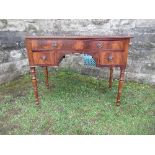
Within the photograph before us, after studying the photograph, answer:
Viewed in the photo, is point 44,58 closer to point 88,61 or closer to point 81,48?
point 81,48

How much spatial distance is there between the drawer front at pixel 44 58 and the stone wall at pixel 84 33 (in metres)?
1.10

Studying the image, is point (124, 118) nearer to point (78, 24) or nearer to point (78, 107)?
point (78, 107)

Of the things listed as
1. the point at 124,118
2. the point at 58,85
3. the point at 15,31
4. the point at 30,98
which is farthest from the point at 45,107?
the point at 15,31

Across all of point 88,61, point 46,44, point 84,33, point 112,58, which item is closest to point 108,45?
point 112,58

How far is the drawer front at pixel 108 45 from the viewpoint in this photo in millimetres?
3318

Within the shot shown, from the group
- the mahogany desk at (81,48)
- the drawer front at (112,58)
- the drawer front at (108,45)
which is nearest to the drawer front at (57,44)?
the mahogany desk at (81,48)

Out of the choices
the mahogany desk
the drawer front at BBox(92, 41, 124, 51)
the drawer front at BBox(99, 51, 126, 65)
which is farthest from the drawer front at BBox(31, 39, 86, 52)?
the drawer front at BBox(99, 51, 126, 65)

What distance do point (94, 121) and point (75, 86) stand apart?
111 centimetres

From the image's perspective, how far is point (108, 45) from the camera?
10.9 feet

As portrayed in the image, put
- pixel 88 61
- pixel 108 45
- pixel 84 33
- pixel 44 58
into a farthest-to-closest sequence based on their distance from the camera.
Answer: pixel 88 61 < pixel 84 33 < pixel 44 58 < pixel 108 45

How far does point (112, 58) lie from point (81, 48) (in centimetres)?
45

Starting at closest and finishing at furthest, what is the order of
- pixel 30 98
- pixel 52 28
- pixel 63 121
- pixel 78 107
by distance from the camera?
pixel 63 121 → pixel 78 107 → pixel 30 98 → pixel 52 28

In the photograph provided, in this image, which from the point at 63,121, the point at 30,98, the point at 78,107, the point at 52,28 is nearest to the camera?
the point at 63,121
